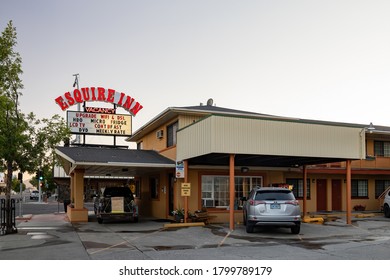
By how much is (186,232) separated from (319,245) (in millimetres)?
5732

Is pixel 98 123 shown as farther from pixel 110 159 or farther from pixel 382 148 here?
pixel 382 148

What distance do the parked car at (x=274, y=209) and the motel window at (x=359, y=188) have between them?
51.1 ft

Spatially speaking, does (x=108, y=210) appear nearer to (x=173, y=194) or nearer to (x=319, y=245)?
(x=173, y=194)

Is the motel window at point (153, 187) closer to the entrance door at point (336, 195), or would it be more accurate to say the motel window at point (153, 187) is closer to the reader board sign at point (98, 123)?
the reader board sign at point (98, 123)

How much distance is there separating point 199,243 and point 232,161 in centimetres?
474

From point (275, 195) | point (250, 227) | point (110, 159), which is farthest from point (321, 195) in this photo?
point (110, 159)

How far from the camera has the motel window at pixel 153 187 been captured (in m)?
27.3

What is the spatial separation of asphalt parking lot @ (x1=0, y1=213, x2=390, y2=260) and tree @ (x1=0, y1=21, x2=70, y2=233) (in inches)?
108

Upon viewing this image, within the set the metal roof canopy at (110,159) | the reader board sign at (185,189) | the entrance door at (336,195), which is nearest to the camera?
the reader board sign at (185,189)

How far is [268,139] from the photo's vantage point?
1858 centimetres

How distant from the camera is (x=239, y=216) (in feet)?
75.7

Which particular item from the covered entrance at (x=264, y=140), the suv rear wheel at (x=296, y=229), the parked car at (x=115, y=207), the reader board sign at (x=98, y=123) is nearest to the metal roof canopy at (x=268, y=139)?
the covered entrance at (x=264, y=140)

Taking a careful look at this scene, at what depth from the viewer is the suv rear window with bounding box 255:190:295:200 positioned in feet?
52.9

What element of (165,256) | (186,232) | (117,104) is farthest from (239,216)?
(117,104)
